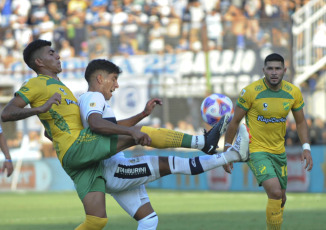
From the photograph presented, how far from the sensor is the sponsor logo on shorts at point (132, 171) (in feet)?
25.5

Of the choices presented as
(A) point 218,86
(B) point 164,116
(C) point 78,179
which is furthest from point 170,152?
(C) point 78,179

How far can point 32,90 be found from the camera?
772 centimetres

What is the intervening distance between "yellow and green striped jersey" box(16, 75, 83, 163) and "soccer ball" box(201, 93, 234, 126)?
185 centimetres

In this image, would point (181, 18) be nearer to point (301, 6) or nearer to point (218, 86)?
point (301, 6)

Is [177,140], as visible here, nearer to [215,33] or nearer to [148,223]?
[148,223]

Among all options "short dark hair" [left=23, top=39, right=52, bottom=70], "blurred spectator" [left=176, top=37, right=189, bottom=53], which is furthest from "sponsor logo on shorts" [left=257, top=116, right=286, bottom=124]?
"blurred spectator" [left=176, top=37, right=189, bottom=53]

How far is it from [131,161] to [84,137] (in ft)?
2.03

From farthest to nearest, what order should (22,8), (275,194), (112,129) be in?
(22,8), (275,194), (112,129)

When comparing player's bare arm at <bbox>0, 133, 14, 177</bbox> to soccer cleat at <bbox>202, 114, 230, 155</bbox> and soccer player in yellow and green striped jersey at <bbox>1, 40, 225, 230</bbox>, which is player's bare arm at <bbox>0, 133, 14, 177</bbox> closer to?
soccer player in yellow and green striped jersey at <bbox>1, 40, 225, 230</bbox>

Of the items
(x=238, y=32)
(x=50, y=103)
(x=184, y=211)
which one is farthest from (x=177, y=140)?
(x=238, y=32)

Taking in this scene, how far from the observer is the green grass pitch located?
12664 millimetres

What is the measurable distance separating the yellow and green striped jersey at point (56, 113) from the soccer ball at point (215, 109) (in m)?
1.85

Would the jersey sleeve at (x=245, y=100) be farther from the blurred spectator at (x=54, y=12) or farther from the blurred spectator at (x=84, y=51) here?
the blurred spectator at (x=54, y=12)

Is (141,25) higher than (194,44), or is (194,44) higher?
(141,25)
